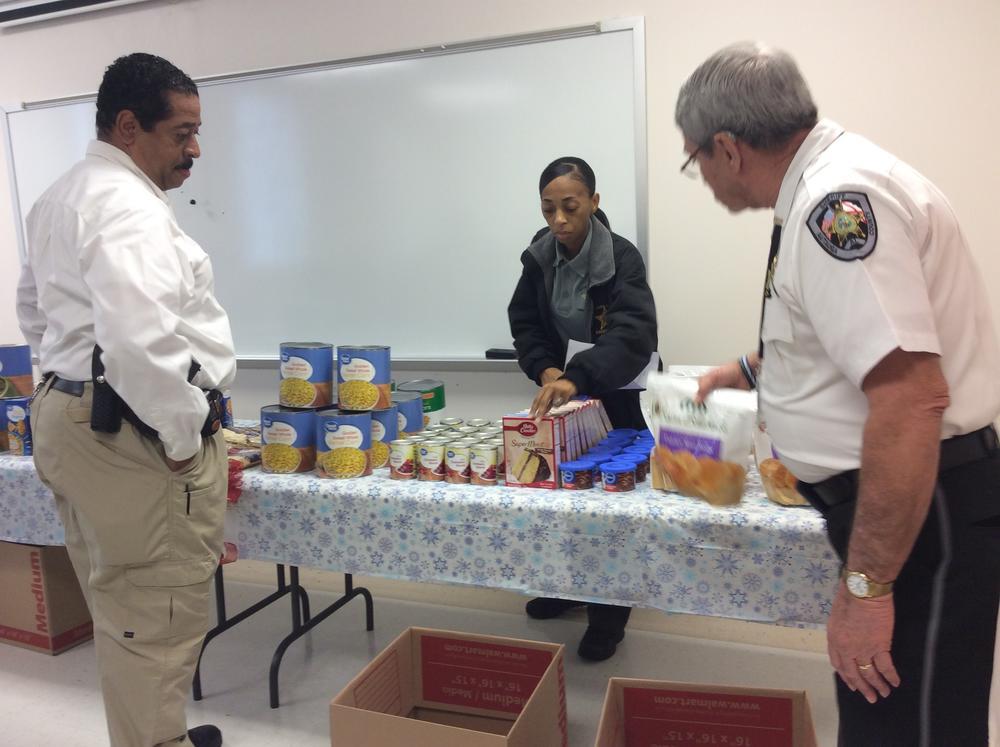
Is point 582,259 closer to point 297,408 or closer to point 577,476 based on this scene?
point 577,476

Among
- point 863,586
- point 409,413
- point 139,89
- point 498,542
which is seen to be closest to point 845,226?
point 863,586

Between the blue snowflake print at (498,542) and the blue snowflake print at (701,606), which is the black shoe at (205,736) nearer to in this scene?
the blue snowflake print at (498,542)

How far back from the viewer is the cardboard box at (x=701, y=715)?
1464 millimetres

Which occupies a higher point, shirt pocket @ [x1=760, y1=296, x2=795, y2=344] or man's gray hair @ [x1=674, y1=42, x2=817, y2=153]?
man's gray hair @ [x1=674, y1=42, x2=817, y2=153]

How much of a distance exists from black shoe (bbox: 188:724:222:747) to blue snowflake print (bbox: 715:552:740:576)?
141cm

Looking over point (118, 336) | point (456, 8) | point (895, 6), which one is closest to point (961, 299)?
point (118, 336)

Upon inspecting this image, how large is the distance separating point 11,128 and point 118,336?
2.98 metres

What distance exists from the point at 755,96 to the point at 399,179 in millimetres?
2224

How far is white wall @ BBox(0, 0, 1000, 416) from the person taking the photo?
2.36 m

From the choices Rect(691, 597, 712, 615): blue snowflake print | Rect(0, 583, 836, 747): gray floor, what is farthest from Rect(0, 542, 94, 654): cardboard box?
Rect(691, 597, 712, 615): blue snowflake print

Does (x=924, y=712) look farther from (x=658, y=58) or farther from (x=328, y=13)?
(x=328, y=13)

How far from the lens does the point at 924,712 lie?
3.02 ft

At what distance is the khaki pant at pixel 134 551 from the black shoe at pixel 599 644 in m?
1.20

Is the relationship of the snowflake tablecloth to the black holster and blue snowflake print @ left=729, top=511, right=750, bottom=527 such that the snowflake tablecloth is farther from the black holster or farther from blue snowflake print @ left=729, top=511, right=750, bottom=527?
the black holster
